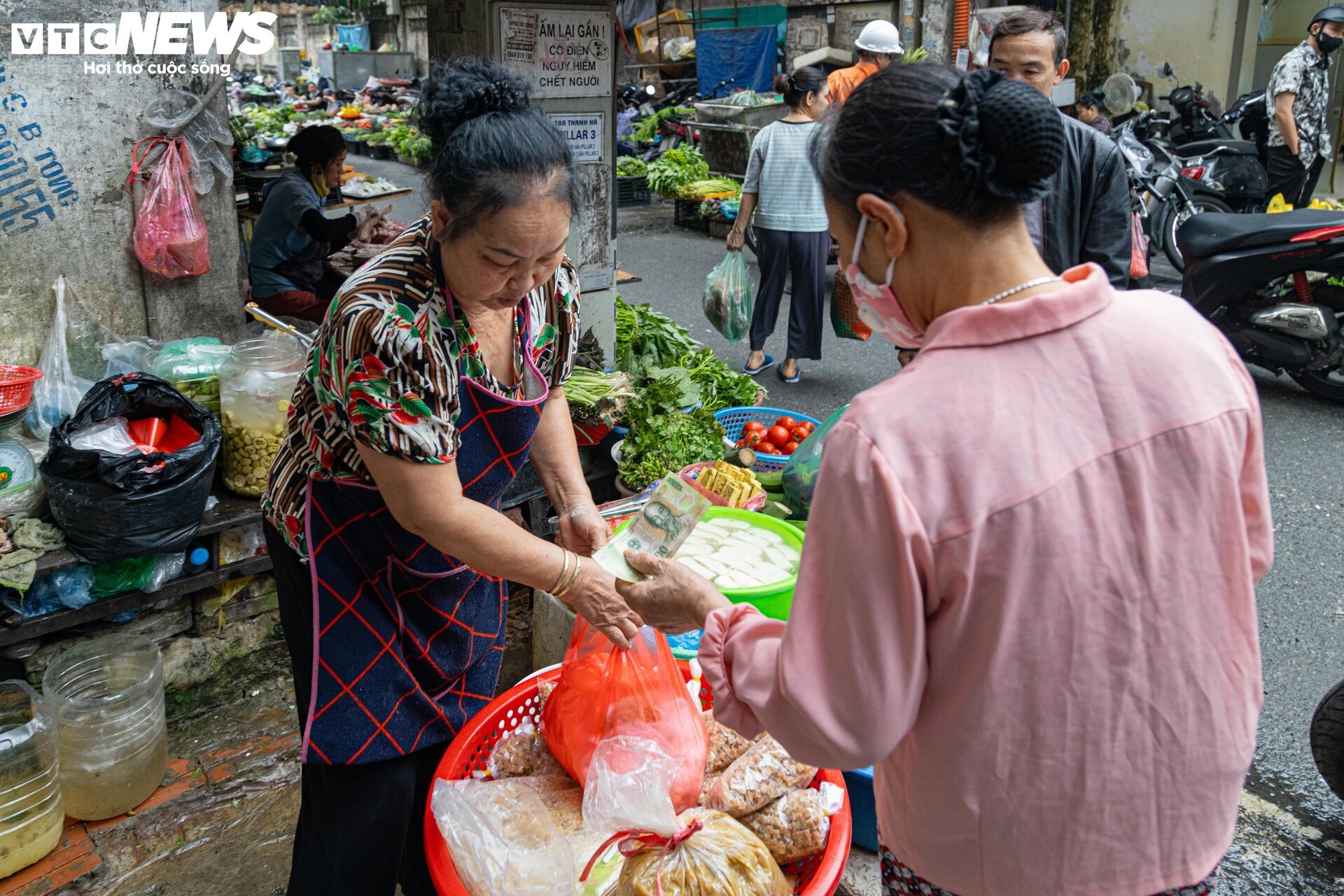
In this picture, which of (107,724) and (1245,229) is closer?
(107,724)

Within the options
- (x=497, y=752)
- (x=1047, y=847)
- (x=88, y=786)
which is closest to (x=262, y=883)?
(x=88, y=786)

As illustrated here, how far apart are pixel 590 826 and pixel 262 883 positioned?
1.30 m

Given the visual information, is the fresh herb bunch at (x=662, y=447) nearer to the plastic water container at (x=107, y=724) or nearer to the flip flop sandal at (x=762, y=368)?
the plastic water container at (x=107, y=724)

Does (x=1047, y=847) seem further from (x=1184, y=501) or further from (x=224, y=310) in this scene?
(x=224, y=310)

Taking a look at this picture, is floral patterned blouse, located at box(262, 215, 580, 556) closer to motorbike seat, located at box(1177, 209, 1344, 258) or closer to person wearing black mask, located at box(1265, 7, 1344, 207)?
motorbike seat, located at box(1177, 209, 1344, 258)

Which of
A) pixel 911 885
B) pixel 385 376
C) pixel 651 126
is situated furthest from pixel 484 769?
pixel 651 126

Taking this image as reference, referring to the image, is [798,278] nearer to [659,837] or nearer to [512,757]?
[512,757]

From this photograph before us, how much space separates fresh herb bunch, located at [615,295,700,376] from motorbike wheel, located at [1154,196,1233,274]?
4.65 m

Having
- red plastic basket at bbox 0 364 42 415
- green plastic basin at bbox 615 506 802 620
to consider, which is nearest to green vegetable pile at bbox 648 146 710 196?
red plastic basket at bbox 0 364 42 415

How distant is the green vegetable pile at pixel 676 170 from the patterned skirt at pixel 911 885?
31.6 ft

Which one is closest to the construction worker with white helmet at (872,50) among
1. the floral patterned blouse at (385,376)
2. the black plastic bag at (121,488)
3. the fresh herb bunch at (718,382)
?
the fresh herb bunch at (718,382)

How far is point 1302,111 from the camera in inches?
289

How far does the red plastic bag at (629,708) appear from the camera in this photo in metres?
1.96

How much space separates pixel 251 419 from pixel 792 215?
361 cm
